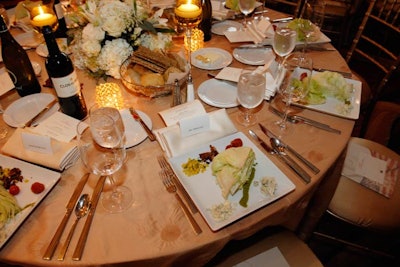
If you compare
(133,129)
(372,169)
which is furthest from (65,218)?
(372,169)

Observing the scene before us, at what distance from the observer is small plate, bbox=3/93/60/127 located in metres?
1.24

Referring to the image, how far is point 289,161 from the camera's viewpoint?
1062mm

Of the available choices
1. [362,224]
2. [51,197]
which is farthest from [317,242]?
[51,197]

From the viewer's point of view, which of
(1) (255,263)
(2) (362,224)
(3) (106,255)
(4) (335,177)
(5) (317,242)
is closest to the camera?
(3) (106,255)

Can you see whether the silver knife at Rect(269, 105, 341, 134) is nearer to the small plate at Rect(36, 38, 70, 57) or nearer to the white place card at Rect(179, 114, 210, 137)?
the white place card at Rect(179, 114, 210, 137)

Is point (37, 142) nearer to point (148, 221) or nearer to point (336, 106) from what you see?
point (148, 221)

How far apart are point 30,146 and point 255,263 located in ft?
2.95

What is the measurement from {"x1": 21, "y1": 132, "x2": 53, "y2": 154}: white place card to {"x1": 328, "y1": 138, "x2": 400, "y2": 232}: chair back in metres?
1.23

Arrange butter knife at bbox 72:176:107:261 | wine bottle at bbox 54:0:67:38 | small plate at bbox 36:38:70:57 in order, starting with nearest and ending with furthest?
butter knife at bbox 72:176:107:261, small plate at bbox 36:38:70:57, wine bottle at bbox 54:0:67:38

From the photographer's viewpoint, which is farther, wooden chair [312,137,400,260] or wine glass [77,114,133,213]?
wooden chair [312,137,400,260]

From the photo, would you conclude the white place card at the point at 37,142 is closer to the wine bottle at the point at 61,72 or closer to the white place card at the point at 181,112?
the wine bottle at the point at 61,72

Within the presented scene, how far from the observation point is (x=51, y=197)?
37.9 inches

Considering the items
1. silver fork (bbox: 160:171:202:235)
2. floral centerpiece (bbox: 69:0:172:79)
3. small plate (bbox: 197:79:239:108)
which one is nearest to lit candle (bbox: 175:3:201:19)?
floral centerpiece (bbox: 69:0:172:79)

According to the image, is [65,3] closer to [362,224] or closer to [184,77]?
[184,77]
